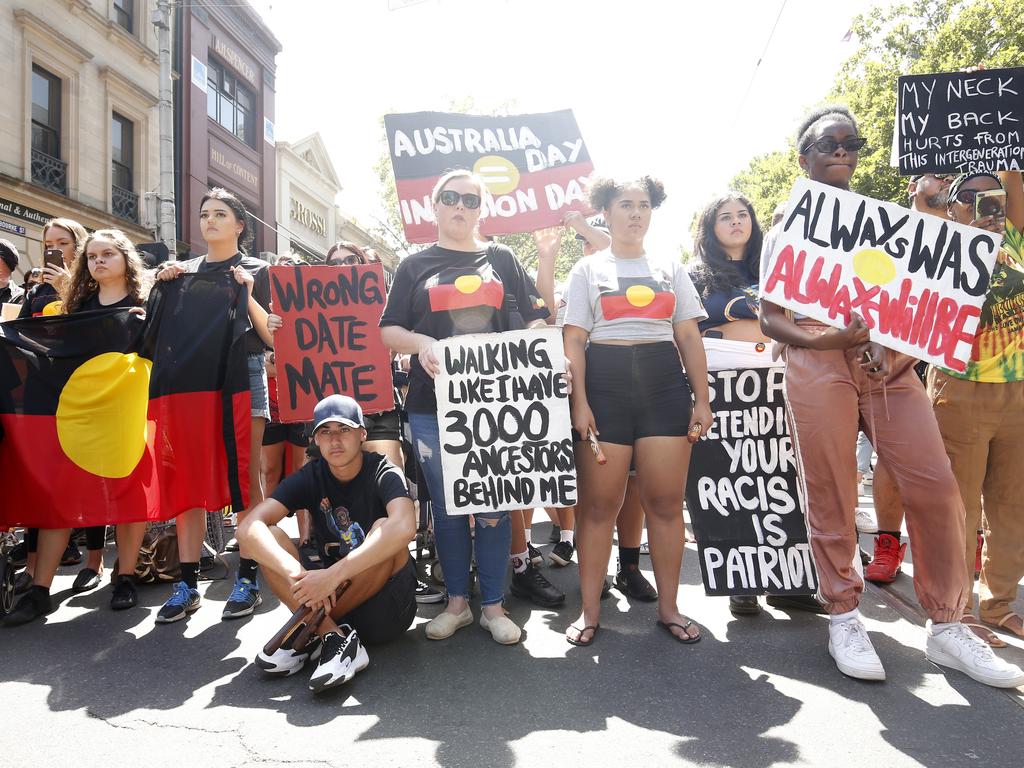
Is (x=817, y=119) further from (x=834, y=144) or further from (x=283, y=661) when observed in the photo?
(x=283, y=661)

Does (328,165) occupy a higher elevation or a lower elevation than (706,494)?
higher

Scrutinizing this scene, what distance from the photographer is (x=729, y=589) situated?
139 inches

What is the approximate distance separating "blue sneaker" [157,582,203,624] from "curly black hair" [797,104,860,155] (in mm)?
3821

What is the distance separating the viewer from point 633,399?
3.32 meters

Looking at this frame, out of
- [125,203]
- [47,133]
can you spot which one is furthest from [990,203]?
[125,203]

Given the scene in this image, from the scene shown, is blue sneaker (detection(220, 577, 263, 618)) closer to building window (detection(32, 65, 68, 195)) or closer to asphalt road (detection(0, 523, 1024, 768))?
asphalt road (detection(0, 523, 1024, 768))

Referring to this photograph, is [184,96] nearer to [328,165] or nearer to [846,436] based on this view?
[328,165]

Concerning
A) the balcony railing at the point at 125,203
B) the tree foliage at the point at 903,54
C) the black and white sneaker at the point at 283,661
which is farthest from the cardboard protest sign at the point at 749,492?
the balcony railing at the point at 125,203

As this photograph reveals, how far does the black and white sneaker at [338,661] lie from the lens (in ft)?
8.90

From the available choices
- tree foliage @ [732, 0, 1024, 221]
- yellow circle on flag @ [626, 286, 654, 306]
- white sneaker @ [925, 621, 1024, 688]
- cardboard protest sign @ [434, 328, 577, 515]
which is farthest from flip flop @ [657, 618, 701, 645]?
tree foliage @ [732, 0, 1024, 221]

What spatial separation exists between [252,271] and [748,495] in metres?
3.11

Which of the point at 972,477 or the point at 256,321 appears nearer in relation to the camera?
the point at 972,477

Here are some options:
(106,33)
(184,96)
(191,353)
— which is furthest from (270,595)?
(184,96)

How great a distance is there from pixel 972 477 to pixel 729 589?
4.21 ft
